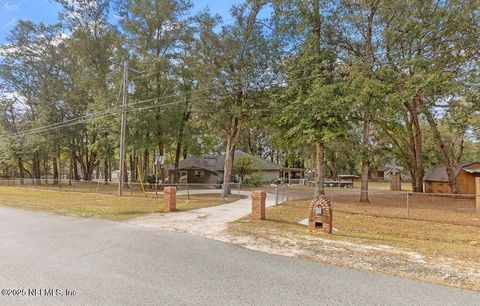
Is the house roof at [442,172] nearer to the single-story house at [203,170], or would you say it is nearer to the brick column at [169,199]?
the single-story house at [203,170]

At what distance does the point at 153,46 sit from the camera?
2523 cm

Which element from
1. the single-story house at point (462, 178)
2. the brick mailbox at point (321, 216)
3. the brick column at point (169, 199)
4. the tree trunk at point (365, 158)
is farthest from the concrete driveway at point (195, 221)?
the single-story house at point (462, 178)

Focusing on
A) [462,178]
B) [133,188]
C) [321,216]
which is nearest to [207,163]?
[133,188]

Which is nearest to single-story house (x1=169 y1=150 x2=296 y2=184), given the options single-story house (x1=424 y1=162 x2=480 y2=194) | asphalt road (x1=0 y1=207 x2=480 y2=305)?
single-story house (x1=424 y1=162 x2=480 y2=194)

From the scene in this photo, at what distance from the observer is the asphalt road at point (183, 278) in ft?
13.1

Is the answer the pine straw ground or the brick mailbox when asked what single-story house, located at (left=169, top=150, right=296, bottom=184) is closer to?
the pine straw ground

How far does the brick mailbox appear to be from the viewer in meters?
8.39

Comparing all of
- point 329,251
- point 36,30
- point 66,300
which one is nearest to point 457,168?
point 329,251

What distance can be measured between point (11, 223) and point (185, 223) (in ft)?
18.2

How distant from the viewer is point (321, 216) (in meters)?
8.52

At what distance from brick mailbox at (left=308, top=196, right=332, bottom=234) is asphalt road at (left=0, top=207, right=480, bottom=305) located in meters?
2.88

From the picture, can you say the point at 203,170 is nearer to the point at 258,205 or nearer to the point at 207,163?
the point at 207,163

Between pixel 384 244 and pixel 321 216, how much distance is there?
178cm

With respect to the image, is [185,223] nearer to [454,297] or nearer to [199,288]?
[199,288]
